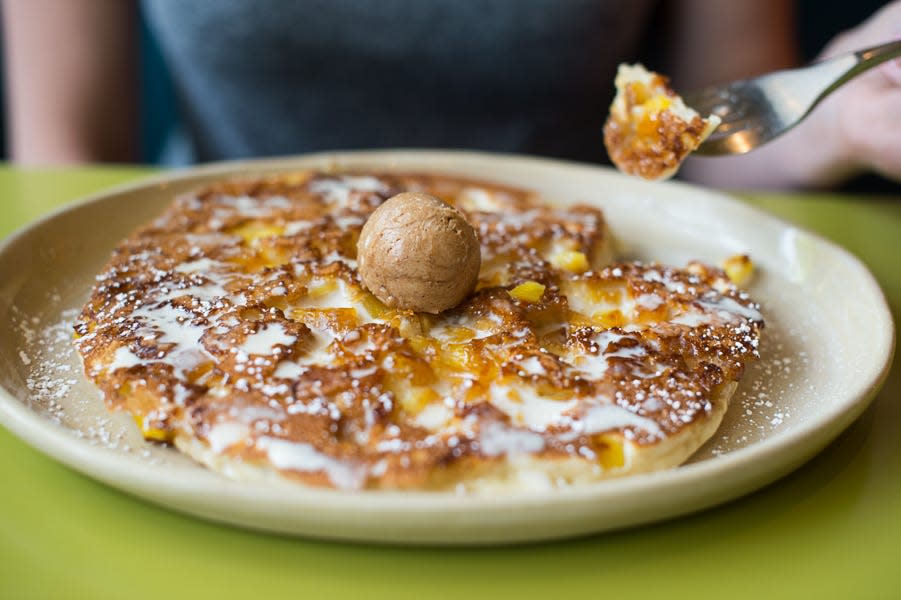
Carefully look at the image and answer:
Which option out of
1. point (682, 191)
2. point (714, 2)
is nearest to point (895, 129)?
point (682, 191)

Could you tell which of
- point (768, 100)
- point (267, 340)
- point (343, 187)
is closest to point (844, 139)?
point (768, 100)

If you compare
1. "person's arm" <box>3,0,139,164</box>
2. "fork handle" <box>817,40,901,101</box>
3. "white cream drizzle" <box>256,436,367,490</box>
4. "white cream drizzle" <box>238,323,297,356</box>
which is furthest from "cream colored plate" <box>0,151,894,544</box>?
"person's arm" <box>3,0,139,164</box>

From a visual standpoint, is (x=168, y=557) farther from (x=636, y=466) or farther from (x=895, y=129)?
(x=895, y=129)

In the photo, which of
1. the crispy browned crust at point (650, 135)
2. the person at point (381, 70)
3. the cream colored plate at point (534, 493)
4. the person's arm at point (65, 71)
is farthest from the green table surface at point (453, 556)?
the person's arm at point (65, 71)

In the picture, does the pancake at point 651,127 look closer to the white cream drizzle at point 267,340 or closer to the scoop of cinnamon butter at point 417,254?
the scoop of cinnamon butter at point 417,254

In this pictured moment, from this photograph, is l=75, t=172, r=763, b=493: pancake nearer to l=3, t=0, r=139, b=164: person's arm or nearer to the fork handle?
the fork handle

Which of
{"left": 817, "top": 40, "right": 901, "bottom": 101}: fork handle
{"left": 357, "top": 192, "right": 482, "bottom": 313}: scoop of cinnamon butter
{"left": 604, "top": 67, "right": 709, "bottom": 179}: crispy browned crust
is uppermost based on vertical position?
{"left": 817, "top": 40, "right": 901, "bottom": 101}: fork handle

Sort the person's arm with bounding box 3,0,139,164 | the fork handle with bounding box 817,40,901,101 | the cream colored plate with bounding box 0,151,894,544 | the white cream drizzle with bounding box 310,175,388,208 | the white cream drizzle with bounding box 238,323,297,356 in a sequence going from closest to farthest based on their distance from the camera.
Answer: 1. the cream colored plate with bounding box 0,151,894,544
2. the white cream drizzle with bounding box 238,323,297,356
3. the fork handle with bounding box 817,40,901,101
4. the white cream drizzle with bounding box 310,175,388,208
5. the person's arm with bounding box 3,0,139,164
